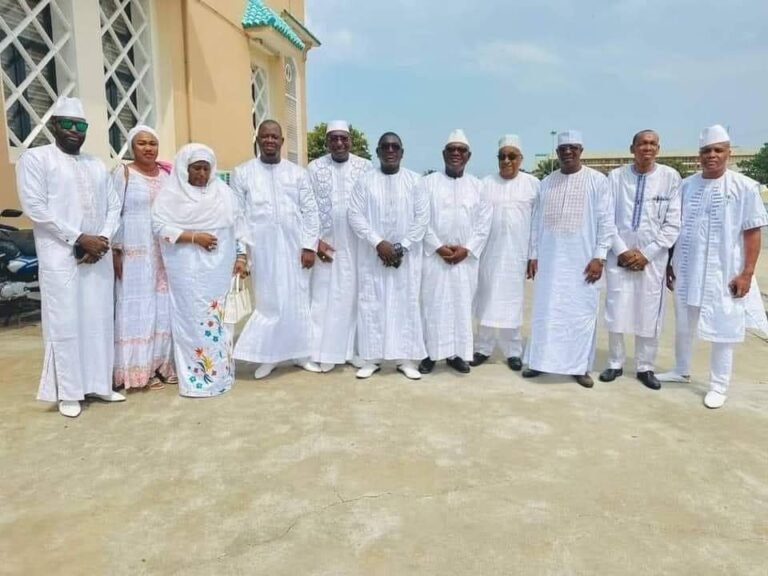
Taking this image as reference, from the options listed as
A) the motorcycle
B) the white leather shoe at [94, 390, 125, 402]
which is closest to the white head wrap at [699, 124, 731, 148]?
the white leather shoe at [94, 390, 125, 402]

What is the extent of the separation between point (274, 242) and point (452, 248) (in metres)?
1.20

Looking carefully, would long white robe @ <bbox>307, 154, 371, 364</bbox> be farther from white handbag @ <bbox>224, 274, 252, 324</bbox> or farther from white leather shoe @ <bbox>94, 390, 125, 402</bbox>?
white leather shoe @ <bbox>94, 390, 125, 402</bbox>

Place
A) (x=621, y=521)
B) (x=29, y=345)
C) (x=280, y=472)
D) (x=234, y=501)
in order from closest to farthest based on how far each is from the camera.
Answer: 1. (x=621, y=521)
2. (x=234, y=501)
3. (x=280, y=472)
4. (x=29, y=345)

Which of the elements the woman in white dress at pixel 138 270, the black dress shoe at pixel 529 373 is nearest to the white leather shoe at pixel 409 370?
the black dress shoe at pixel 529 373

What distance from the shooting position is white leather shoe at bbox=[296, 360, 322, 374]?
14.0 feet

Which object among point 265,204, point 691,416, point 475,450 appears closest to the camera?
point 475,450

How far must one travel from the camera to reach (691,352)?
13.1ft

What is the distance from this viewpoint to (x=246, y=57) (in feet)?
30.8

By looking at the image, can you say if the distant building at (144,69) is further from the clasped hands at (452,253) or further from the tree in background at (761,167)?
the tree in background at (761,167)

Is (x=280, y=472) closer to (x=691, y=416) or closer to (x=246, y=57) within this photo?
(x=691, y=416)

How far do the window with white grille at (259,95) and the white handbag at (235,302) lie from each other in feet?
23.2

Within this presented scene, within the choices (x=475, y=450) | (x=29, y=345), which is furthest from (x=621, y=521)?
(x=29, y=345)

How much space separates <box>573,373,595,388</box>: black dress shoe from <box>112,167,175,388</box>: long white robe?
268 cm

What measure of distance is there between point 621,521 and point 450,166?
102 inches
